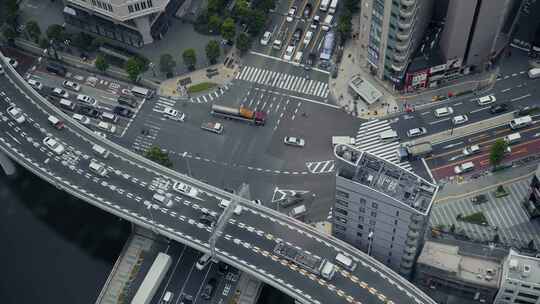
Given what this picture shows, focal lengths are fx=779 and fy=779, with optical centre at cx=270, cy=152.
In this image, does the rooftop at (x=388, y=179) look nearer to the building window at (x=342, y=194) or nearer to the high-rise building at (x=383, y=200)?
the high-rise building at (x=383, y=200)

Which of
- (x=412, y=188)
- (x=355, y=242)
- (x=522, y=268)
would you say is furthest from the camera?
(x=355, y=242)

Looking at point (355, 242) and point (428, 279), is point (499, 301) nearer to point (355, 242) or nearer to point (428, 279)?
point (428, 279)

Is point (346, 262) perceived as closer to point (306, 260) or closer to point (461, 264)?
point (306, 260)

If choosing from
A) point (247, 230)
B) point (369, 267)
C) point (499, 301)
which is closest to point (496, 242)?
point (499, 301)

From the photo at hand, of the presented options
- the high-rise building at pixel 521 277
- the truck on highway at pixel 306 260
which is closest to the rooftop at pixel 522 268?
the high-rise building at pixel 521 277

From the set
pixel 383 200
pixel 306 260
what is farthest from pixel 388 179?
pixel 306 260

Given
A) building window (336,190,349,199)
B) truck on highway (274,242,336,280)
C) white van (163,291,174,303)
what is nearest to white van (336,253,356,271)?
truck on highway (274,242,336,280)
